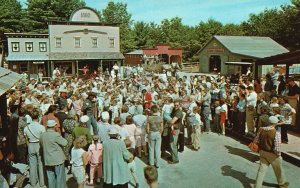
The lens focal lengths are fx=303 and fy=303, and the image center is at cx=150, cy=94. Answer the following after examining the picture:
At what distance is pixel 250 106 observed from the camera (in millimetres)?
12438

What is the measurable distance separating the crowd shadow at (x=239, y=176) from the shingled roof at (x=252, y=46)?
2855 centimetres

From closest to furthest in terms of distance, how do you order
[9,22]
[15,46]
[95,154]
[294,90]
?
[95,154] → [294,90] → [15,46] → [9,22]

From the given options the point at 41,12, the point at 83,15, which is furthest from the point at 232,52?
the point at 41,12

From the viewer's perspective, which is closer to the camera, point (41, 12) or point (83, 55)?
point (83, 55)

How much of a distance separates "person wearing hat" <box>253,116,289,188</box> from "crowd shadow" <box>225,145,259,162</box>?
2634mm

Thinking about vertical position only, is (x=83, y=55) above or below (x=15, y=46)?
below

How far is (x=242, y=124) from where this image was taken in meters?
12.8

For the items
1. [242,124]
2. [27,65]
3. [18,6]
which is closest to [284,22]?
[27,65]

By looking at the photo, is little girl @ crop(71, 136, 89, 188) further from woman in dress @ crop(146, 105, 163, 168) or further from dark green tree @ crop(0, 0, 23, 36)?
dark green tree @ crop(0, 0, 23, 36)

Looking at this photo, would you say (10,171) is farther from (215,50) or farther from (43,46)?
(215,50)

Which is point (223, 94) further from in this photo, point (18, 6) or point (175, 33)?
point (18, 6)

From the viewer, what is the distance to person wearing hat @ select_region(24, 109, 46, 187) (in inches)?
322

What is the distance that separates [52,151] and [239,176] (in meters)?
5.39

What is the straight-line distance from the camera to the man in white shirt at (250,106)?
40.6 feet
